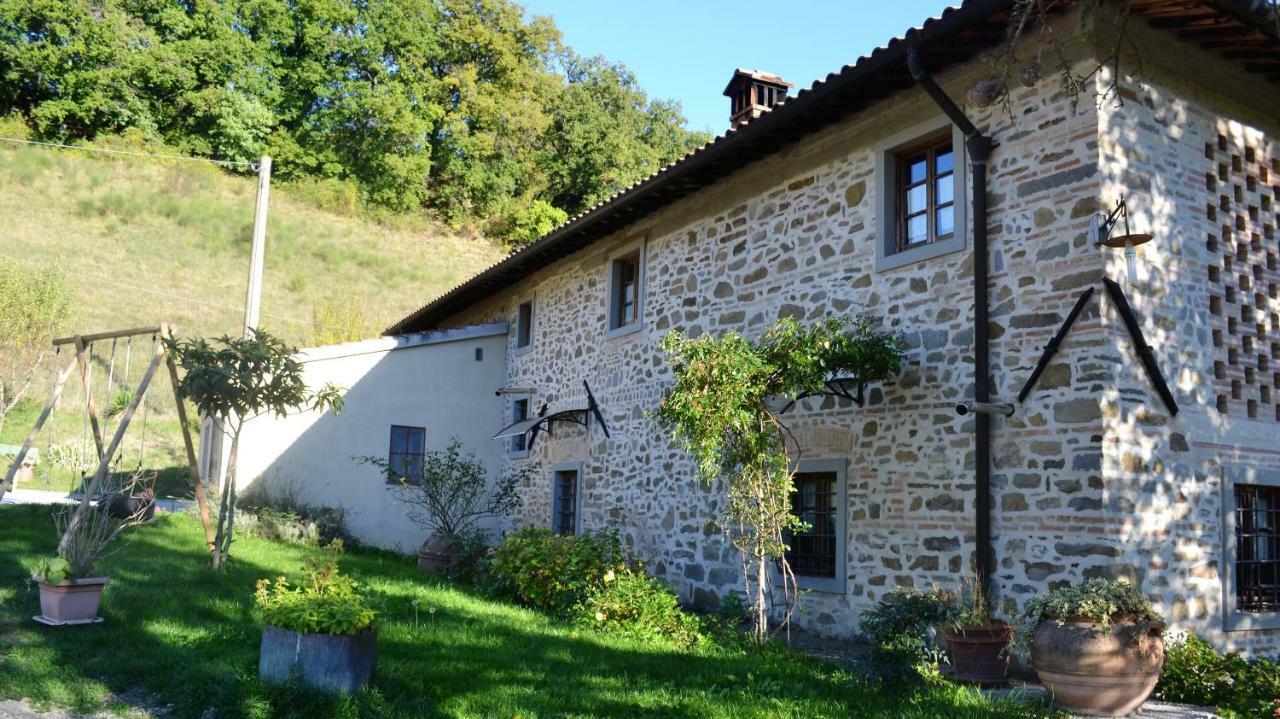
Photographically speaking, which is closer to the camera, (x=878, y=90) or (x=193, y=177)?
(x=878, y=90)

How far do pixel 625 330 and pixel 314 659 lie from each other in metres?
7.07

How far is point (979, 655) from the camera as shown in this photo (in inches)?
219

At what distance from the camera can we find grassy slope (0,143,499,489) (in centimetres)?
2569

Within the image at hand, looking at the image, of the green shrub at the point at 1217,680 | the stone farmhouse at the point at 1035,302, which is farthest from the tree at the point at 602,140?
the green shrub at the point at 1217,680

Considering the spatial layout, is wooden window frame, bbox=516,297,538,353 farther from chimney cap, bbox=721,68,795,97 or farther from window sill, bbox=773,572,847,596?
window sill, bbox=773,572,847,596

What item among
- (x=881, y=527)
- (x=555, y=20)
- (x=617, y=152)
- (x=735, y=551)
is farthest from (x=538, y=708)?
(x=555, y=20)

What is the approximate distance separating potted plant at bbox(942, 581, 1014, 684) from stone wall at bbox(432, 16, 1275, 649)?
68 cm

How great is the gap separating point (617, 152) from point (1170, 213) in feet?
101

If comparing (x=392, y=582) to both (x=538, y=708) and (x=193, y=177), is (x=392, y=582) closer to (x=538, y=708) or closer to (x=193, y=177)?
(x=538, y=708)

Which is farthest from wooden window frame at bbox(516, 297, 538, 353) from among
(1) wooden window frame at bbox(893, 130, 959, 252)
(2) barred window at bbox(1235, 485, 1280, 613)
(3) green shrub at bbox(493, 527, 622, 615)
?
(2) barred window at bbox(1235, 485, 1280, 613)

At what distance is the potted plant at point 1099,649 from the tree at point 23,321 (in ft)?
67.3

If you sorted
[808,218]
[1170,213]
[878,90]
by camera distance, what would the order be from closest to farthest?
[1170,213] < [878,90] < [808,218]

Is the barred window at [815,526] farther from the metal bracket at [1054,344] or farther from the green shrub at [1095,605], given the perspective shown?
the green shrub at [1095,605]

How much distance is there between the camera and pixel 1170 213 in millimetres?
6641
